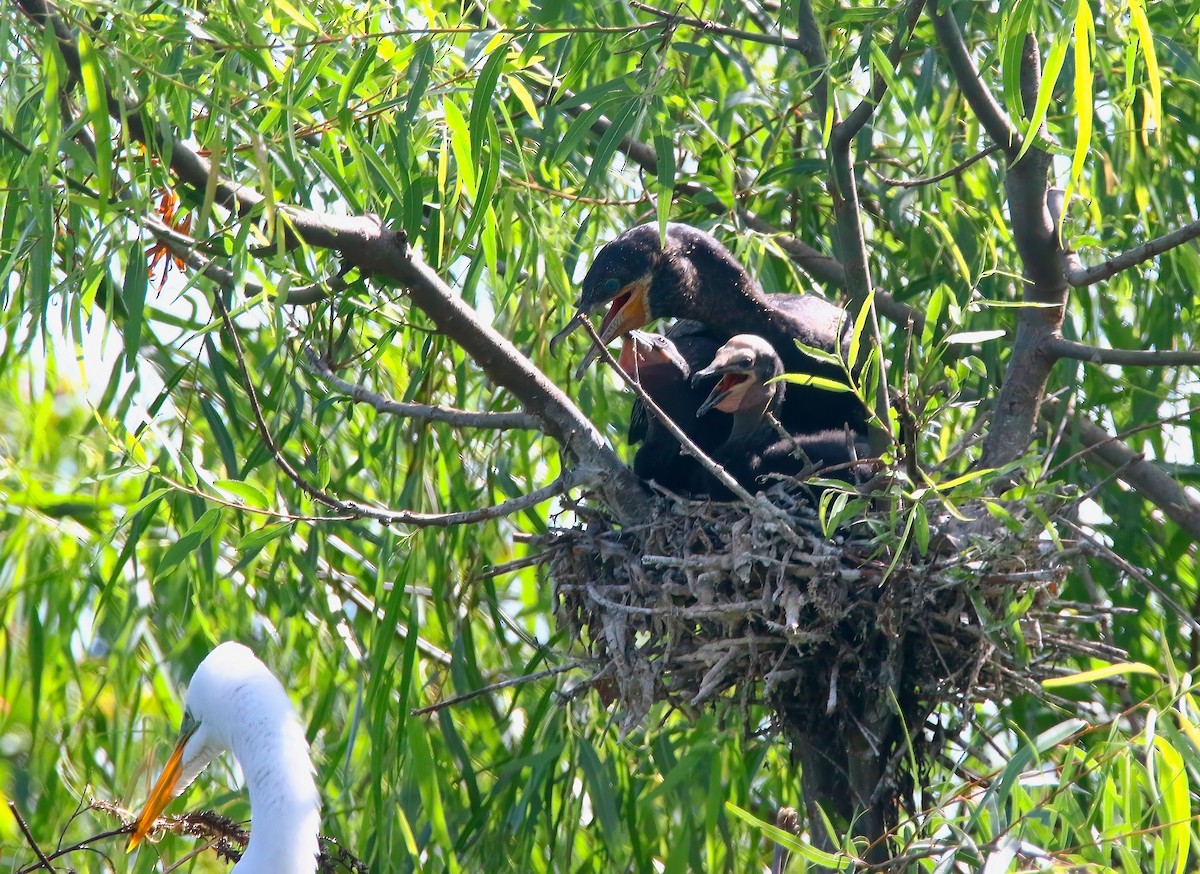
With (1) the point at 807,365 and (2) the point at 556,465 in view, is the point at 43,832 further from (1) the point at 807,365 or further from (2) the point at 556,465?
(1) the point at 807,365

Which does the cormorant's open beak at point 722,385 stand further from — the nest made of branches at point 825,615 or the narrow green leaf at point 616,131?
the narrow green leaf at point 616,131

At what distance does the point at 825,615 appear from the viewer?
92.0 inches

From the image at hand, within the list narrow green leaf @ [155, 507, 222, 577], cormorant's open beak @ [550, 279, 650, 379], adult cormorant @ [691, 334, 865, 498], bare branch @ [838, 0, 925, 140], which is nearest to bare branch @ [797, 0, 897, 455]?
bare branch @ [838, 0, 925, 140]

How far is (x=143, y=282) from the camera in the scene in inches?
86.5

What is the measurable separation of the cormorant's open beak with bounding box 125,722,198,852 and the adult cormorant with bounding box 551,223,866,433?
1109 millimetres

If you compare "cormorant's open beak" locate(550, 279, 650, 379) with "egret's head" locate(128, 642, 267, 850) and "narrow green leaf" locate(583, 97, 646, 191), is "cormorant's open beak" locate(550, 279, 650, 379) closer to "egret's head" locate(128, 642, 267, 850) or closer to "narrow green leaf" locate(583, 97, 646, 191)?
"narrow green leaf" locate(583, 97, 646, 191)

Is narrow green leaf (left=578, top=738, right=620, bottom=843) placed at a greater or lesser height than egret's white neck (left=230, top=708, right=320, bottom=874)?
lesser

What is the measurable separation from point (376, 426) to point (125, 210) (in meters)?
1.62

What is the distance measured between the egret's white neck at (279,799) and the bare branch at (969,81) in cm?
155

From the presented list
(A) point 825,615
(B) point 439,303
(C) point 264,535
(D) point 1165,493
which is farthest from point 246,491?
(D) point 1165,493

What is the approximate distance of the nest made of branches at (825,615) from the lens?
2326 millimetres

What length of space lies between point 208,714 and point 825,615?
1143mm

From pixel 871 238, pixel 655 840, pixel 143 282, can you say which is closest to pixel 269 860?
pixel 143 282

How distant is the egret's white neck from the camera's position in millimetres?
2209
